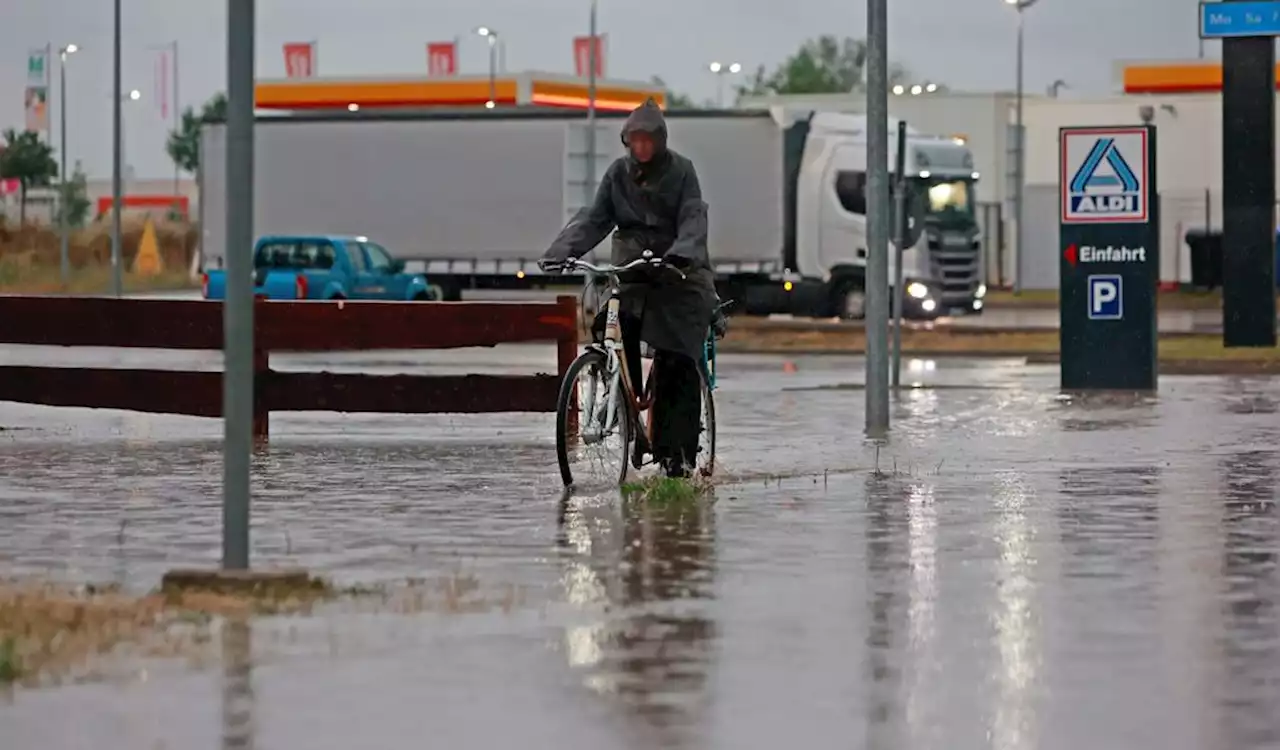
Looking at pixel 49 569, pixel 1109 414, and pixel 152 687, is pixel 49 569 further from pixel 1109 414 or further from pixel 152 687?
pixel 1109 414

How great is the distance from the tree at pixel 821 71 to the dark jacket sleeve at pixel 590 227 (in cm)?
16566

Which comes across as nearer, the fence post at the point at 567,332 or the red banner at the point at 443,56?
the fence post at the point at 567,332

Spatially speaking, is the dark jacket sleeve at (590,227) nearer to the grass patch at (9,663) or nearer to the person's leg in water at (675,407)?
the person's leg in water at (675,407)

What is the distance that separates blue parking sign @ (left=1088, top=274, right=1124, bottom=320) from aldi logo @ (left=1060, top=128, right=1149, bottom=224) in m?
0.54

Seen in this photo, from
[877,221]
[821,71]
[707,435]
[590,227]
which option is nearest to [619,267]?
[590,227]

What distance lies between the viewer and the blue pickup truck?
43.8 metres

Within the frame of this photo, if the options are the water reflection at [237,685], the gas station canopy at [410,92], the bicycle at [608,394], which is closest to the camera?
the water reflection at [237,685]

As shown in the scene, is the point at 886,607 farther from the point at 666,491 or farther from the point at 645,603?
the point at 666,491

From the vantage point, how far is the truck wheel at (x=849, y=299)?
151ft

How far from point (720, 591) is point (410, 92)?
69.9 meters

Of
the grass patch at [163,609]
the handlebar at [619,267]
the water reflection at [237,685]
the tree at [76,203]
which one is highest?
the tree at [76,203]

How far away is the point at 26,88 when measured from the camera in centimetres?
9956

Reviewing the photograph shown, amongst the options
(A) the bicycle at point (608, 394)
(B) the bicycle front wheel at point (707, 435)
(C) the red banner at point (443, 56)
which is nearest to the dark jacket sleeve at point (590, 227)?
(A) the bicycle at point (608, 394)

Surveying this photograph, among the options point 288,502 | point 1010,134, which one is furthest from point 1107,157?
point 1010,134
